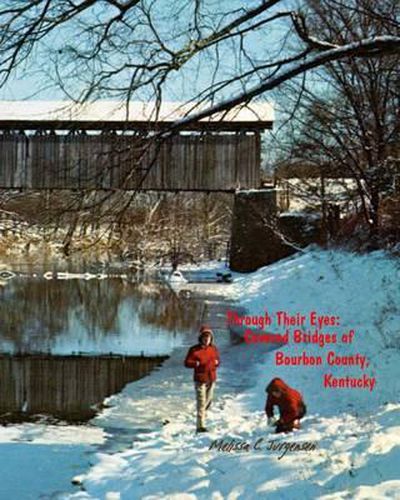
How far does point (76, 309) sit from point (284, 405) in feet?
46.7

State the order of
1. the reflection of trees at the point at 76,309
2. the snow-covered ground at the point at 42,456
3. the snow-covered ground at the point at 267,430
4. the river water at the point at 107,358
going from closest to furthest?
1. the snow-covered ground at the point at 267,430
2. the snow-covered ground at the point at 42,456
3. the river water at the point at 107,358
4. the reflection of trees at the point at 76,309

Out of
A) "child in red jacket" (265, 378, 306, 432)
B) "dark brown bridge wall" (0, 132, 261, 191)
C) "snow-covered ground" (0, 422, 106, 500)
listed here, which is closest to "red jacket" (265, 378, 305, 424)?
"child in red jacket" (265, 378, 306, 432)

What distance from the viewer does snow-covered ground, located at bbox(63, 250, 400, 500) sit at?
16.0 feet

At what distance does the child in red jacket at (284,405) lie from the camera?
6480 millimetres

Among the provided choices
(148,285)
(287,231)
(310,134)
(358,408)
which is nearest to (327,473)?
(358,408)

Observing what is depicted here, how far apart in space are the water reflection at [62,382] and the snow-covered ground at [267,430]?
361 millimetres

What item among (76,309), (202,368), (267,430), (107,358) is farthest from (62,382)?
(76,309)

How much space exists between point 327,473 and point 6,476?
2.94m

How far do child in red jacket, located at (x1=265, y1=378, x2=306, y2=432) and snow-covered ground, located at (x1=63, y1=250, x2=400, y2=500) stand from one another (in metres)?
0.17

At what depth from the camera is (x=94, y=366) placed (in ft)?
38.7

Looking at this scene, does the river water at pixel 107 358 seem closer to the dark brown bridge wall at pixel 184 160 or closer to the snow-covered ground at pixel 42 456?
the snow-covered ground at pixel 42 456

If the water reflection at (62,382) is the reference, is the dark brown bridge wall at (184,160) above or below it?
above

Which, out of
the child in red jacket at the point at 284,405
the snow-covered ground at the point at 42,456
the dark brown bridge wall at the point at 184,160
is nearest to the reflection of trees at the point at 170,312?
the dark brown bridge wall at the point at 184,160

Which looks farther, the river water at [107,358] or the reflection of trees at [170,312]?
the reflection of trees at [170,312]
